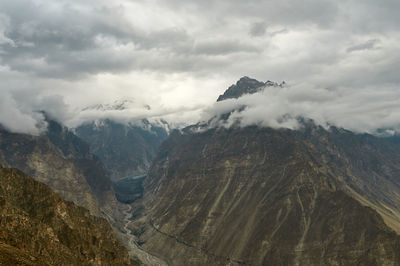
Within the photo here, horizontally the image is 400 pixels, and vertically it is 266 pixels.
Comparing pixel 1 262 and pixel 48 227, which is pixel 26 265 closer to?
pixel 1 262

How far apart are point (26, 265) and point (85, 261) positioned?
107 m

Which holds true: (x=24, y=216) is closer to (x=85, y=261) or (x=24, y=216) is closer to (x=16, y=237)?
(x=16, y=237)

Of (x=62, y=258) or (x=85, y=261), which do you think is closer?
(x=62, y=258)

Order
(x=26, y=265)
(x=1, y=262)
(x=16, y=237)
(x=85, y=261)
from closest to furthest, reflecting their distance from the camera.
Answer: (x=1, y=262), (x=26, y=265), (x=16, y=237), (x=85, y=261)

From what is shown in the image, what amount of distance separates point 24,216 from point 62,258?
26.5m

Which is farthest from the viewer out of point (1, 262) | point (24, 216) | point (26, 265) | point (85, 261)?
point (85, 261)

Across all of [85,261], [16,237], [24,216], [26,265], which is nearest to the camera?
[26,265]

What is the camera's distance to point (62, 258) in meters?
175

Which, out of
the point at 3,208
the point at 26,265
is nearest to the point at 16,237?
the point at 3,208

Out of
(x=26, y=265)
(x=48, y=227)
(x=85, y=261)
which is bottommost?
(x=85, y=261)

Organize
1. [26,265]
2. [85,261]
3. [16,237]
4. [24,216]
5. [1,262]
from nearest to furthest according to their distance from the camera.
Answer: [1,262]
[26,265]
[16,237]
[24,216]
[85,261]

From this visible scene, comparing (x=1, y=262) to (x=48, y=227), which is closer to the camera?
(x=1, y=262)

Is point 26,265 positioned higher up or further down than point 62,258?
higher up

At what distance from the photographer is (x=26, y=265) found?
97812 mm
